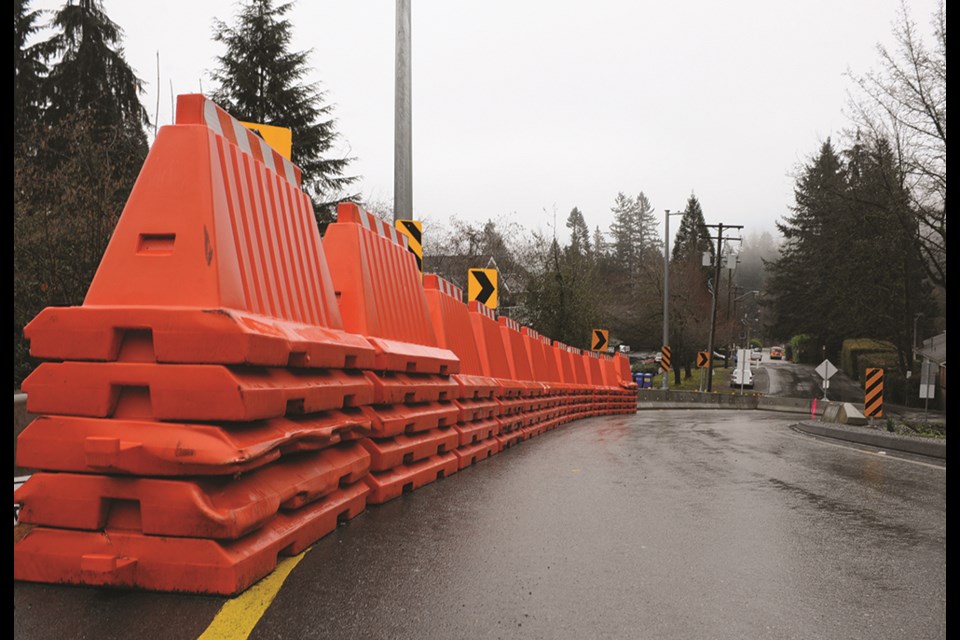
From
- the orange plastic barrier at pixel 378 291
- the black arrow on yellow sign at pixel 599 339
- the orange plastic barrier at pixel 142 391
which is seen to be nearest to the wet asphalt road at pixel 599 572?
the orange plastic barrier at pixel 142 391

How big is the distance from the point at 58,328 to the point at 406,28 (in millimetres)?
10604

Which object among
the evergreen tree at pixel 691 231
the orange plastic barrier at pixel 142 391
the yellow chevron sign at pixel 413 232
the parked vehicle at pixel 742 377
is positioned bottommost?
the parked vehicle at pixel 742 377

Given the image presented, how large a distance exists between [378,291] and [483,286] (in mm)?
9320

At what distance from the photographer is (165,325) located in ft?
11.8

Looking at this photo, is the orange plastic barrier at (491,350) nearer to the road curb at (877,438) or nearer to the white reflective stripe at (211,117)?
the road curb at (877,438)

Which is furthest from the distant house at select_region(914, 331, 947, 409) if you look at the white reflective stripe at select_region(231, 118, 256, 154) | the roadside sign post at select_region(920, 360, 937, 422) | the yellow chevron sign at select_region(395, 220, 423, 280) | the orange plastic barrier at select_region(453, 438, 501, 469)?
the yellow chevron sign at select_region(395, 220, 423, 280)

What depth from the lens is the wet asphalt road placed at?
3135 mm

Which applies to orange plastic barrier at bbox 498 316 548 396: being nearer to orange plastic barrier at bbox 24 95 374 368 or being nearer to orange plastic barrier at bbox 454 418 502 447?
orange plastic barrier at bbox 454 418 502 447

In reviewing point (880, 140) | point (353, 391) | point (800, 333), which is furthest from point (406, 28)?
point (800, 333)

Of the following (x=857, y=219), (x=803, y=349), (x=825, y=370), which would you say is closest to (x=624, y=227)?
(x=803, y=349)

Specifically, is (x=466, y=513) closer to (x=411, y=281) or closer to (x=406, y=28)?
(x=411, y=281)

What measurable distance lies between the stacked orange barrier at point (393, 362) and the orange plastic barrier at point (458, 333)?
2.97 ft

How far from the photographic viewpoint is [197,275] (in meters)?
3.91

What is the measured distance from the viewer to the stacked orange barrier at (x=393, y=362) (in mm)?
6078
